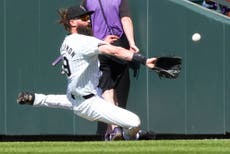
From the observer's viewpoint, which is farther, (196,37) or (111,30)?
(196,37)

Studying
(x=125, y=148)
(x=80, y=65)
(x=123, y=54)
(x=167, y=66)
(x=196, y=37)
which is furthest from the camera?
(x=196, y=37)

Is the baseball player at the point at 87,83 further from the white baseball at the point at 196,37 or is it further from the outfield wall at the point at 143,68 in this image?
the white baseball at the point at 196,37

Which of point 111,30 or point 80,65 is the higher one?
point 111,30

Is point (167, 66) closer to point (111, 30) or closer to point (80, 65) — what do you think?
point (80, 65)

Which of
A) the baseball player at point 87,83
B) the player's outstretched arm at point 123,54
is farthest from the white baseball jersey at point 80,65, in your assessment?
the player's outstretched arm at point 123,54

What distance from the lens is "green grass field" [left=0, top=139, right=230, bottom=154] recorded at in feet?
27.4

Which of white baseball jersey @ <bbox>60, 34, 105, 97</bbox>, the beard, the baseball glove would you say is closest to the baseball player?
white baseball jersey @ <bbox>60, 34, 105, 97</bbox>

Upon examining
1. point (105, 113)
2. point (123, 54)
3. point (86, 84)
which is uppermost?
point (123, 54)

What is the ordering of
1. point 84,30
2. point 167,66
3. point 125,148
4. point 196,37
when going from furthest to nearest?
1. point 196,37
2. point 84,30
3. point 167,66
4. point 125,148

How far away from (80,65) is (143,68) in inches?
95.7

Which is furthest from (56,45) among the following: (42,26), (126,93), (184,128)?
(184,128)

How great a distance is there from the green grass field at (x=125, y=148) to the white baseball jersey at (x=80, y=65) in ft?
2.23

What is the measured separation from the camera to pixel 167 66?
952cm

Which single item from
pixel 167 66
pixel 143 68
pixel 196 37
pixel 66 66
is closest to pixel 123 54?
pixel 167 66
